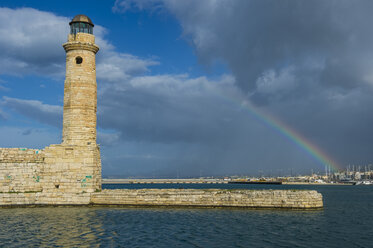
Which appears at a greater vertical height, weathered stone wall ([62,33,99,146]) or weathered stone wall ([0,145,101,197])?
weathered stone wall ([62,33,99,146])

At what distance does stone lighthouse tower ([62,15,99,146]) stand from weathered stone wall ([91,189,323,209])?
4.62 meters

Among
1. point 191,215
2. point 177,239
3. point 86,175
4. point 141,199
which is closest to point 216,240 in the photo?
point 177,239

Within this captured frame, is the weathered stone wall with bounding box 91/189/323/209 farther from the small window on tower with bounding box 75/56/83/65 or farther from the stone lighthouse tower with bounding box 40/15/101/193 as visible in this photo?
the small window on tower with bounding box 75/56/83/65

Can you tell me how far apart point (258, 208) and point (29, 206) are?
1620 centimetres

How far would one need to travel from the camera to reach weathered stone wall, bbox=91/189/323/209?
21.9 metres

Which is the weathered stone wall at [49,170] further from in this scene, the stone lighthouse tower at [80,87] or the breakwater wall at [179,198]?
the stone lighthouse tower at [80,87]

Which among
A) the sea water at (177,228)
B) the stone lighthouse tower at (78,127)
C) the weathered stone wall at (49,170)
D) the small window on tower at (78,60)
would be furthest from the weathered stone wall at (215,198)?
the small window on tower at (78,60)

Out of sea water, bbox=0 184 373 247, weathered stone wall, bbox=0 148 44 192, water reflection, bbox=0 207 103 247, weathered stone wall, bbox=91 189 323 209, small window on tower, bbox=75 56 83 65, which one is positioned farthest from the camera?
small window on tower, bbox=75 56 83 65

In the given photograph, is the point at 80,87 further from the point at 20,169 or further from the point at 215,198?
the point at 215,198

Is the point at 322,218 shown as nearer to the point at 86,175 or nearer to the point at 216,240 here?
the point at 216,240

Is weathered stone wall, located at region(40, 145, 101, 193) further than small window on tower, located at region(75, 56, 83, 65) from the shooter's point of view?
No

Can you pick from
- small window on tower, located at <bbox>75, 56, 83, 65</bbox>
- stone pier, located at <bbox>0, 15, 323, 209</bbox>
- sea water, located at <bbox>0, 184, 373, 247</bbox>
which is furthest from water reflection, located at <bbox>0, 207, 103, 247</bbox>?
small window on tower, located at <bbox>75, 56, 83, 65</bbox>

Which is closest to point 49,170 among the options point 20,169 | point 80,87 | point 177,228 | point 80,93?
point 20,169

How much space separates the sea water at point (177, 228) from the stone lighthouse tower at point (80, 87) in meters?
5.63
